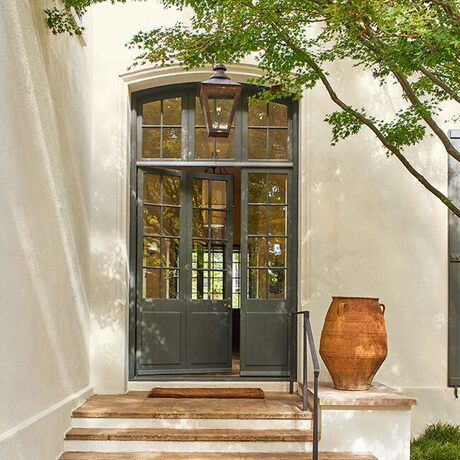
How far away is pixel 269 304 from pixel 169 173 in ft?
5.37

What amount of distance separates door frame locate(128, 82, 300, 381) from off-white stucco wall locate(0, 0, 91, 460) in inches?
26.1

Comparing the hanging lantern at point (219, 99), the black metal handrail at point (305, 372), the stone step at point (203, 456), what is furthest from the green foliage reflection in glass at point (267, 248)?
the stone step at point (203, 456)

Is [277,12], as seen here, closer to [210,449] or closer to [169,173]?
[169,173]

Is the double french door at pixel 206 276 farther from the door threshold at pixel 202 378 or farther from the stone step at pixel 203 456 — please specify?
the stone step at pixel 203 456

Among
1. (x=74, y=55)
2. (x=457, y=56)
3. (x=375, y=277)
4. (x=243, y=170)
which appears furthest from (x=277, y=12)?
(x=375, y=277)

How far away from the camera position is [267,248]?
6.89 metres

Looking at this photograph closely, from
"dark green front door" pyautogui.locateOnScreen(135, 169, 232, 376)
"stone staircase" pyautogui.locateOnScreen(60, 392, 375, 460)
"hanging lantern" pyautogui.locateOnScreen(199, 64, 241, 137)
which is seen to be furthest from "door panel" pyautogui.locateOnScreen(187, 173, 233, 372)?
"hanging lantern" pyautogui.locateOnScreen(199, 64, 241, 137)

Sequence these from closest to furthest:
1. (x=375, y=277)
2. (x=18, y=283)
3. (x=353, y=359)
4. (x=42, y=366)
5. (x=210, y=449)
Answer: (x=18, y=283) → (x=42, y=366) → (x=210, y=449) → (x=353, y=359) → (x=375, y=277)

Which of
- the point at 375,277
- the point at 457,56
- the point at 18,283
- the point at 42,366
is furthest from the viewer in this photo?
the point at 375,277

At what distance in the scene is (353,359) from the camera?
222 inches

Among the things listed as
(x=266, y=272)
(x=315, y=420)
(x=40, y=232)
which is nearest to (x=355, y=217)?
(x=266, y=272)

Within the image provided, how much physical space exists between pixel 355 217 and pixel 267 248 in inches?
35.9

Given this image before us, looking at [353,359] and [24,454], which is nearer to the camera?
[24,454]

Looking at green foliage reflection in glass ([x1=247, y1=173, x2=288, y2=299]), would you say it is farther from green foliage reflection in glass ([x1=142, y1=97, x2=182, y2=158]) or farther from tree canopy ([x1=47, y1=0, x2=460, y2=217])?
tree canopy ([x1=47, y1=0, x2=460, y2=217])
